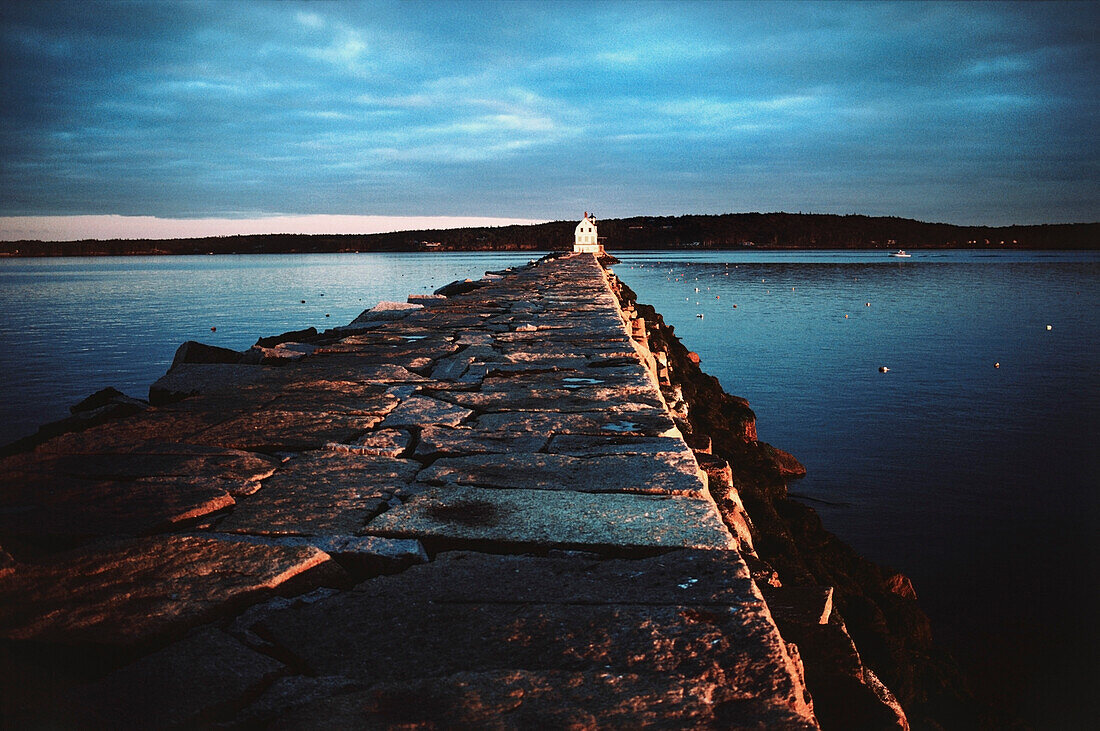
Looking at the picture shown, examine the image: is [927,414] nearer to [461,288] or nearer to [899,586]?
[899,586]

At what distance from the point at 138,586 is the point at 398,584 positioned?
64 centimetres

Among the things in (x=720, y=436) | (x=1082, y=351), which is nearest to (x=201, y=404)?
(x=720, y=436)

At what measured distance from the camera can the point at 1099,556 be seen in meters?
6.95

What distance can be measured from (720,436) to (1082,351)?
1624cm

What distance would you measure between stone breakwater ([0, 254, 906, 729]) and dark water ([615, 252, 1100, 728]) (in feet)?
12.5

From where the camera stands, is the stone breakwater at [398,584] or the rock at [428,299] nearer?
the stone breakwater at [398,584]

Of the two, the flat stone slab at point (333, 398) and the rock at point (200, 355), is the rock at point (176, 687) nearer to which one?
the flat stone slab at point (333, 398)

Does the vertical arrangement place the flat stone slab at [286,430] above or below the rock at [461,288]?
below

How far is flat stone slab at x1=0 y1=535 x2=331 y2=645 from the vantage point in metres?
1.65

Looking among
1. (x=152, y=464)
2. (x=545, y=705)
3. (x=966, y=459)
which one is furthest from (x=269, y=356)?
(x=966, y=459)

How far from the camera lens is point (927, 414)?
481 inches

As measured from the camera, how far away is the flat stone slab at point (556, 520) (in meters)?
A: 2.14

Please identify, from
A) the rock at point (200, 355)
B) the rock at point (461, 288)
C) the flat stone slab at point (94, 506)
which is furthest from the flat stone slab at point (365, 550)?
the rock at point (461, 288)

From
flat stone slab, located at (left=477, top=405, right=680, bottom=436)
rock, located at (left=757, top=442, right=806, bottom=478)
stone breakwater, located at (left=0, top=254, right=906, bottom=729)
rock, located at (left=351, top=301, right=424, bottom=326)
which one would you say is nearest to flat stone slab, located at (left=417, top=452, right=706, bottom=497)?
stone breakwater, located at (left=0, top=254, right=906, bottom=729)
